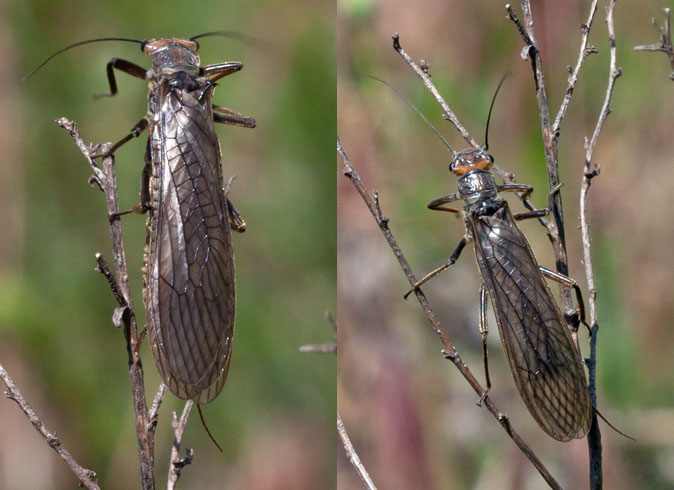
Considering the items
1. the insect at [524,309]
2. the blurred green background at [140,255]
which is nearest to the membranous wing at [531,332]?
the insect at [524,309]

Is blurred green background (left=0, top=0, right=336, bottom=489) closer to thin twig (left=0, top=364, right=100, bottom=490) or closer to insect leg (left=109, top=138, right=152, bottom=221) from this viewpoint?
insect leg (left=109, top=138, right=152, bottom=221)

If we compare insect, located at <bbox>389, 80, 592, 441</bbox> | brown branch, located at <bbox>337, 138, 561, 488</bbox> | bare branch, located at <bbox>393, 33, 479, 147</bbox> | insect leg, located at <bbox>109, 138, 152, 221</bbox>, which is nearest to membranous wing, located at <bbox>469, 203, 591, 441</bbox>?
insect, located at <bbox>389, 80, 592, 441</bbox>

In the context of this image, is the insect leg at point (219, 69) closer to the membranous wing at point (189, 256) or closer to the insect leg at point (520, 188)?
the membranous wing at point (189, 256)

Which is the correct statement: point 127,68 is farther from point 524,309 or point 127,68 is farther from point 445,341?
point 524,309

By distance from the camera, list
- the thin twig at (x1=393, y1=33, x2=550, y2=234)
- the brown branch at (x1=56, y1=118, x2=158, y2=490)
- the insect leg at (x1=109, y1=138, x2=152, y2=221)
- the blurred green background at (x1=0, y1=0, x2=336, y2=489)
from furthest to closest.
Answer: the blurred green background at (x1=0, y1=0, x2=336, y2=489)
the thin twig at (x1=393, y1=33, x2=550, y2=234)
the insect leg at (x1=109, y1=138, x2=152, y2=221)
the brown branch at (x1=56, y1=118, x2=158, y2=490)

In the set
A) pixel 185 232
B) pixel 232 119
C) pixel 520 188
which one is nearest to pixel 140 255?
pixel 232 119
